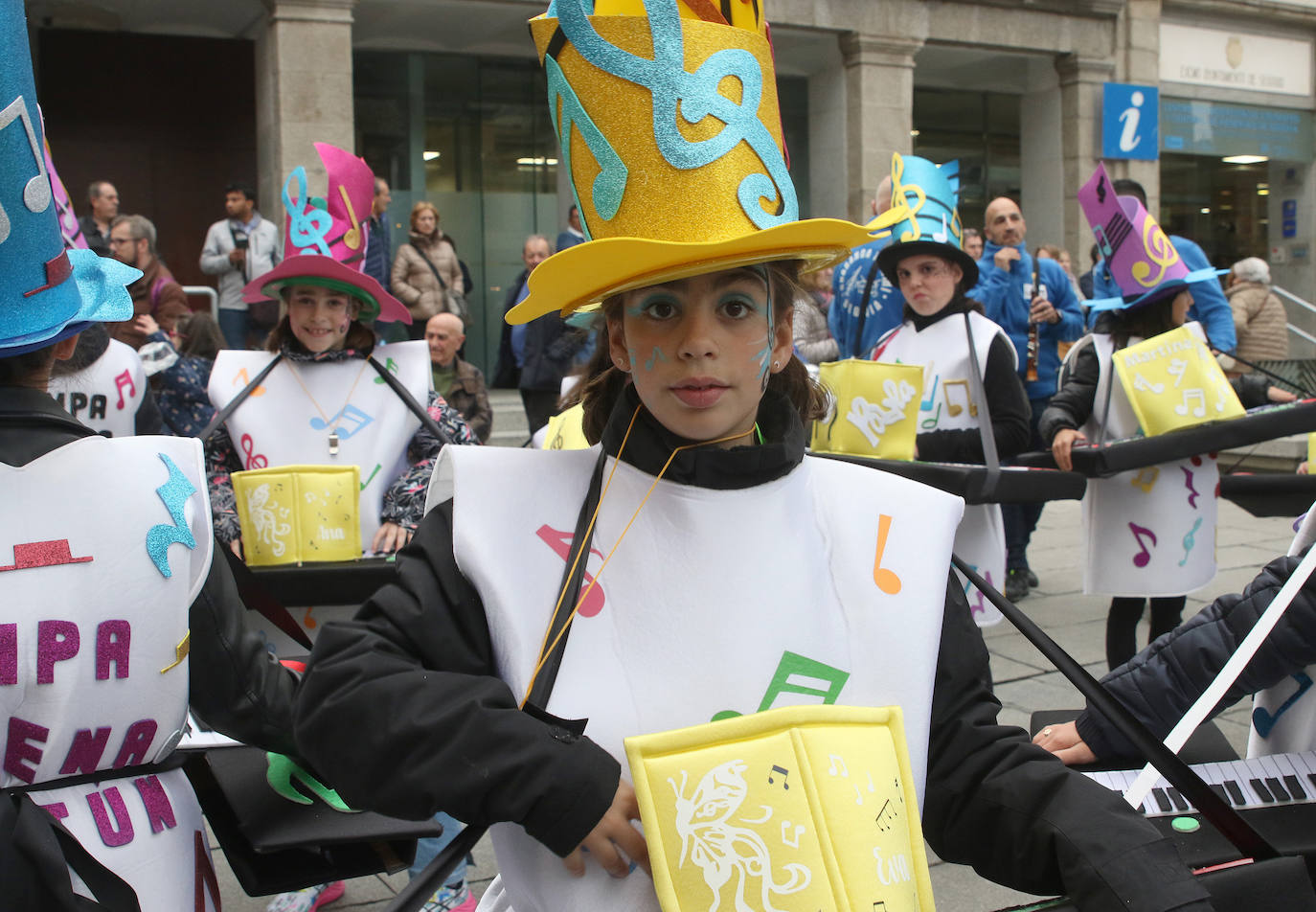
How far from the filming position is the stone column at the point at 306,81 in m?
12.2

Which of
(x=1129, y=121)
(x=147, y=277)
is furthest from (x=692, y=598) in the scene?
(x=1129, y=121)

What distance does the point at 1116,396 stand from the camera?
514 cm

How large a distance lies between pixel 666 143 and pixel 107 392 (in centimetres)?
336

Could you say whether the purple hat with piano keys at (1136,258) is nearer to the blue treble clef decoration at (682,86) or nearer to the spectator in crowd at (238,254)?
the blue treble clef decoration at (682,86)

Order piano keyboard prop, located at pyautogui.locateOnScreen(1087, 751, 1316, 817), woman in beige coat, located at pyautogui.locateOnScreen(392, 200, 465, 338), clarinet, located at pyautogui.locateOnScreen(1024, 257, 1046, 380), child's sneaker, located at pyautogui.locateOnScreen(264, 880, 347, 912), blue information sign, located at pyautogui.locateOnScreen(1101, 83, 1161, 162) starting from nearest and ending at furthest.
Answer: piano keyboard prop, located at pyautogui.locateOnScreen(1087, 751, 1316, 817), child's sneaker, located at pyautogui.locateOnScreen(264, 880, 347, 912), clarinet, located at pyautogui.locateOnScreen(1024, 257, 1046, 380), woman in beige coat, located at pyautogui.locateOnScreen(392, 200, 465, 338), blue information sign, located at pyautogui.locateOnScreen(1101, 83, 1161, 162)

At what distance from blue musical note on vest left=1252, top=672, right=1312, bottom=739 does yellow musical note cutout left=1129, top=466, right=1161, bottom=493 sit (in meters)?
2.59

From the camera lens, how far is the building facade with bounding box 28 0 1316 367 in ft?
44.4

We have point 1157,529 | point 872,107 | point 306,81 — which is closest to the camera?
point 1157,529

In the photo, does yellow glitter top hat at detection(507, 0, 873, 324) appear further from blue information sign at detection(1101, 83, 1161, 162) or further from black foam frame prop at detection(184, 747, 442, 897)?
blue information sign at detection(1101, 83, 1161, 162)

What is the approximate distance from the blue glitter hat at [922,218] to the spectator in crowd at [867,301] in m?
0.21

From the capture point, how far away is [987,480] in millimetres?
4426

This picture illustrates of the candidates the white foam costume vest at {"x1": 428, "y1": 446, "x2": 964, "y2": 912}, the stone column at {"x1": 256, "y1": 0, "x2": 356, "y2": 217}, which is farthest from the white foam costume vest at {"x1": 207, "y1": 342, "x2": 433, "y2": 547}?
the stone column at {"x1": 256, "y1": 0, "x2": 356, "y2": 217}

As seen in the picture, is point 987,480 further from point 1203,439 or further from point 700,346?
point 700,346

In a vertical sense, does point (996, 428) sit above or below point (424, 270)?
below
